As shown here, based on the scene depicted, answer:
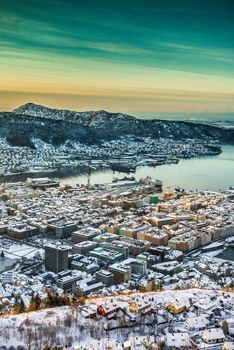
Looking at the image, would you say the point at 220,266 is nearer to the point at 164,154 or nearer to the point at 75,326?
the point at 75,326

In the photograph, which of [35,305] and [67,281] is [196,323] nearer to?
[35,305]

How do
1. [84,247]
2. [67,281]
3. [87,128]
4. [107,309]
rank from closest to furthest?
[107,309] < [67,281] < [84,247] < [87,128]

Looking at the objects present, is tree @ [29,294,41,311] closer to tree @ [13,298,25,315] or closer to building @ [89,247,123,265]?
tree @ [13,298,25,315]

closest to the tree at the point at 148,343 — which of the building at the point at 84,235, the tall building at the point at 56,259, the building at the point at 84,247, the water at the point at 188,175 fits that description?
the tall building at the point at 56,259

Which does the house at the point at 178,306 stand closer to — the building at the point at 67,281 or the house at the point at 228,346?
the house at the point at 228,346

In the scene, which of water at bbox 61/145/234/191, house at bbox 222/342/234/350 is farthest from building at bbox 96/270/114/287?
water at bbox 61/145/234/191

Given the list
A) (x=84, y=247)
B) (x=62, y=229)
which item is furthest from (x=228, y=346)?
(x=62, y=229)

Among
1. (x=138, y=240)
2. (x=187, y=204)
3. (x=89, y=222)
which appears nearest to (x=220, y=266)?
(x=138, y=240)
